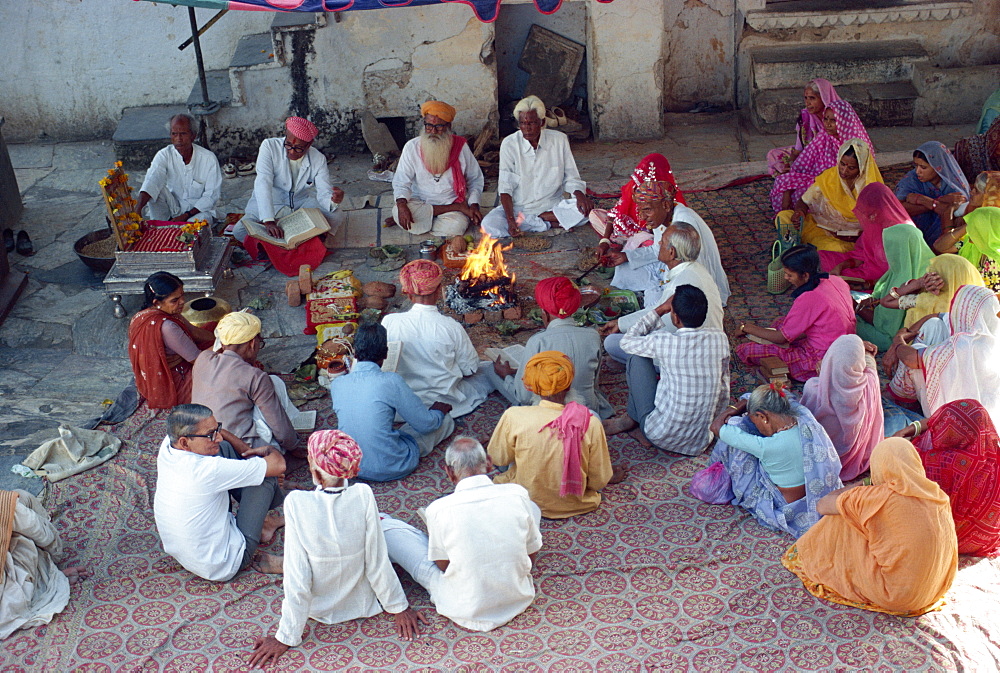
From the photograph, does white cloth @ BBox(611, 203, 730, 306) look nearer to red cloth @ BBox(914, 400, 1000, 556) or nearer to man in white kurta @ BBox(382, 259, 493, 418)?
man in white kurta @ BBox(382, 259, 493, 418)

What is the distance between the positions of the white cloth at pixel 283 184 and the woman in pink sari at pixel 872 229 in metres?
4.31

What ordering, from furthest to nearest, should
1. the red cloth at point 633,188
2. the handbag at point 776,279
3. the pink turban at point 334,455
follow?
the handbag at point 776,279 < the red cloth at point 633,188 < the pink turban at point 334,455

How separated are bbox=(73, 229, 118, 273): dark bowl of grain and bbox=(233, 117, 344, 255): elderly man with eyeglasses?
3.46ft

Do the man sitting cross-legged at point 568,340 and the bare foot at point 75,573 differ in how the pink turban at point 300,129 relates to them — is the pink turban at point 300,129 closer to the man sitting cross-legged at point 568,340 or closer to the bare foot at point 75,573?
the man sitting cross-legged at point 568,340

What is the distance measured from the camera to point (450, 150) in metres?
8.33

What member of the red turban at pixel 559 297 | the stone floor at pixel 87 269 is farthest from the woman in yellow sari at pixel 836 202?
the red turban at pixel 559 297

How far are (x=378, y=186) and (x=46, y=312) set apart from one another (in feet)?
11.2

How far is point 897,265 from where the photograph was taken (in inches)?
258

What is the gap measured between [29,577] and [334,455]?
5.50 ft

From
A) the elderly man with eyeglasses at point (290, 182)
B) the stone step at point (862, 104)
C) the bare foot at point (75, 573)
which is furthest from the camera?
the stone step at point (862, 104)

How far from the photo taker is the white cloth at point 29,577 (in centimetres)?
440

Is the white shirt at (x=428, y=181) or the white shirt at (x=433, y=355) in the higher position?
the white shirt at (x=428, y=181)

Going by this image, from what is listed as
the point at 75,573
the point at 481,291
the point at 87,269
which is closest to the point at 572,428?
the point at 481,291

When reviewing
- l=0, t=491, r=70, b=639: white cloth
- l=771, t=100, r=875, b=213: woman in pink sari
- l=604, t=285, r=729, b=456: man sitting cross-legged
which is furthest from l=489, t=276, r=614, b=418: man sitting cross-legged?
l=771, t=100, r=875, b=213: woman in pink sari
